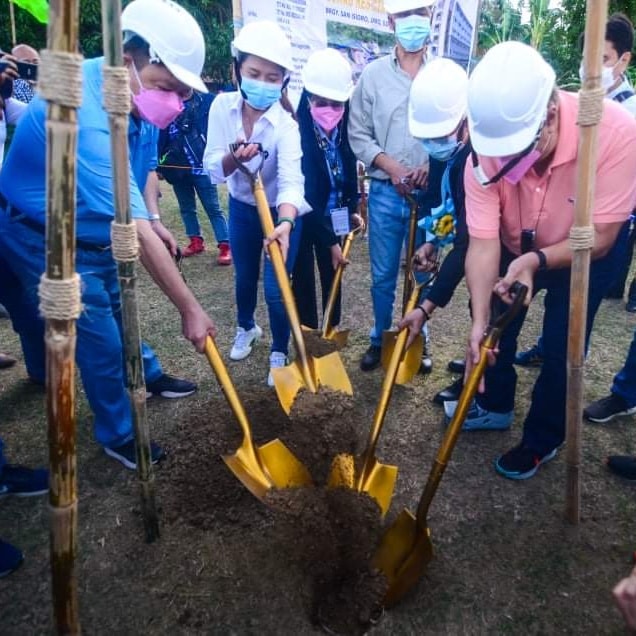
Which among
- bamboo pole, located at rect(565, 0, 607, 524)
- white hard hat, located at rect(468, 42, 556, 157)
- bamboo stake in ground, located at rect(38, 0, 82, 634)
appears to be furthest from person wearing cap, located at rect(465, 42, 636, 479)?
bamboo stake in ground, located at rect(38, 0, 82, 634)

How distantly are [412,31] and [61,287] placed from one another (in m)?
2.76

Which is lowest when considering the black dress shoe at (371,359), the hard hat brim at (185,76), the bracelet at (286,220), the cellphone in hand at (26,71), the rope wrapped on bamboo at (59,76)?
the black dress shoe at (371,359)

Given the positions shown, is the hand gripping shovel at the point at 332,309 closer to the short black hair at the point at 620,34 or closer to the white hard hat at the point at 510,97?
the white hard hat at the point at 510,97

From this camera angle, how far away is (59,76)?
45.0 inches

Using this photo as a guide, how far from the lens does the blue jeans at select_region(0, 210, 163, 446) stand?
2213 mm

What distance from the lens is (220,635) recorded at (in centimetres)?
179

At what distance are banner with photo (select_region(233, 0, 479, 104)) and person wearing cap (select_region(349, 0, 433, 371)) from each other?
6.52 feet

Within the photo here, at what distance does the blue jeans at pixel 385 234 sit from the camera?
3260mm

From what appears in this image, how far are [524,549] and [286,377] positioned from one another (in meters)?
1.35

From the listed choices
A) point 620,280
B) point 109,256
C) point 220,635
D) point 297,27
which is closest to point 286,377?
point 109,256

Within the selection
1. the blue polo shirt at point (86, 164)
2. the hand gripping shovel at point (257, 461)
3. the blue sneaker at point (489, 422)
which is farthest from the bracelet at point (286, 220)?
the blue sneaker at point (489, 422)

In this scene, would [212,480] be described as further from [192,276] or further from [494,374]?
[192,276]

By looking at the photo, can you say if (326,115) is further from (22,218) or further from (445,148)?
(22,218)

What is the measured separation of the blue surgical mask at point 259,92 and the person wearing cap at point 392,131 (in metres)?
0.69
